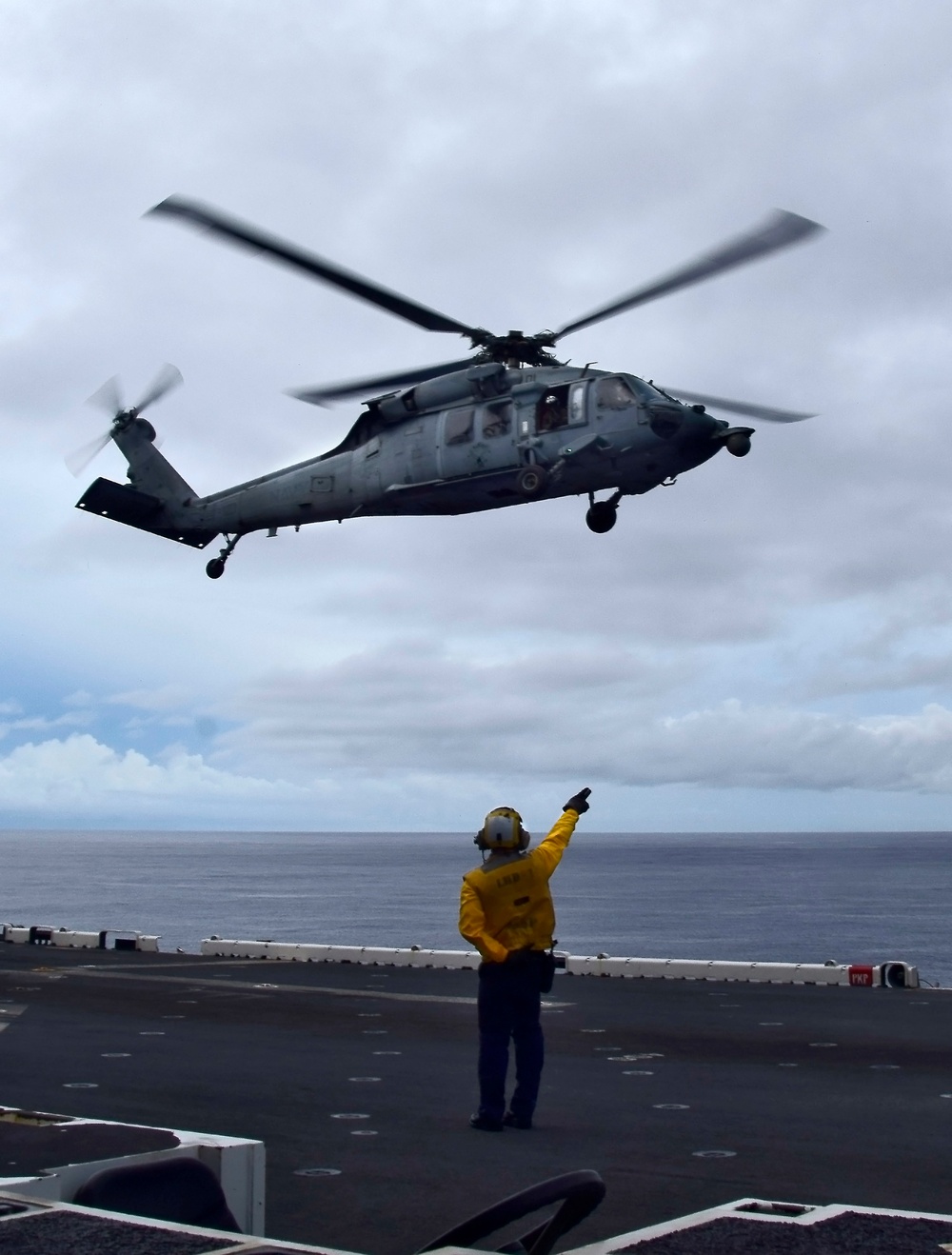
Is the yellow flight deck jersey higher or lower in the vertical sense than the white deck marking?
higher

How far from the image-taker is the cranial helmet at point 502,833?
9367 millimetres

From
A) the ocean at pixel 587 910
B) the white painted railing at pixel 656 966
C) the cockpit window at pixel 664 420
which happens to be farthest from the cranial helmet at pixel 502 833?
the ocean at pixel 587 910

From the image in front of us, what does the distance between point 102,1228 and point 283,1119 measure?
233 inches

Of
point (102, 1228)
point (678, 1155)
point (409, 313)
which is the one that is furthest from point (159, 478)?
point (102, 1228)

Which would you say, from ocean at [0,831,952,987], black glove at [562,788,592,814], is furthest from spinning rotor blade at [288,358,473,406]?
ocean at [0,831,952,987]

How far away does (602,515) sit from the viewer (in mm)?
20891

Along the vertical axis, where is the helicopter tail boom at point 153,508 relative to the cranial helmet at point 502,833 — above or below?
above

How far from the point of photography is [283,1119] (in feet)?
30.4

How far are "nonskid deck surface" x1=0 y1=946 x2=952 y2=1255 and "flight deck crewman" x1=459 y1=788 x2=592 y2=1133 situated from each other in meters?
0.46

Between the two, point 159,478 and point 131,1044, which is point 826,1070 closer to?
point 131,1044

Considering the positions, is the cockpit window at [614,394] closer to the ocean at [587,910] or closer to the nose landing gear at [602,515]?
the nose landing gear at [602,515]

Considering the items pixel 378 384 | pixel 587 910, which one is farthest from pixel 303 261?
pixel 587 910

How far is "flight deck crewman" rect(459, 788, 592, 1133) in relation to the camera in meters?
9.13

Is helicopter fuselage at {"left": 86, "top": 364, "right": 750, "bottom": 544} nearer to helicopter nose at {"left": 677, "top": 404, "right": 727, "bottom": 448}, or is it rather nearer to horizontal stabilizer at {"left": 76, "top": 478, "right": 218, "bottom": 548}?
helicopter nose at {"left": 677, "top": 404, "right": 727, "bottom": 448}
